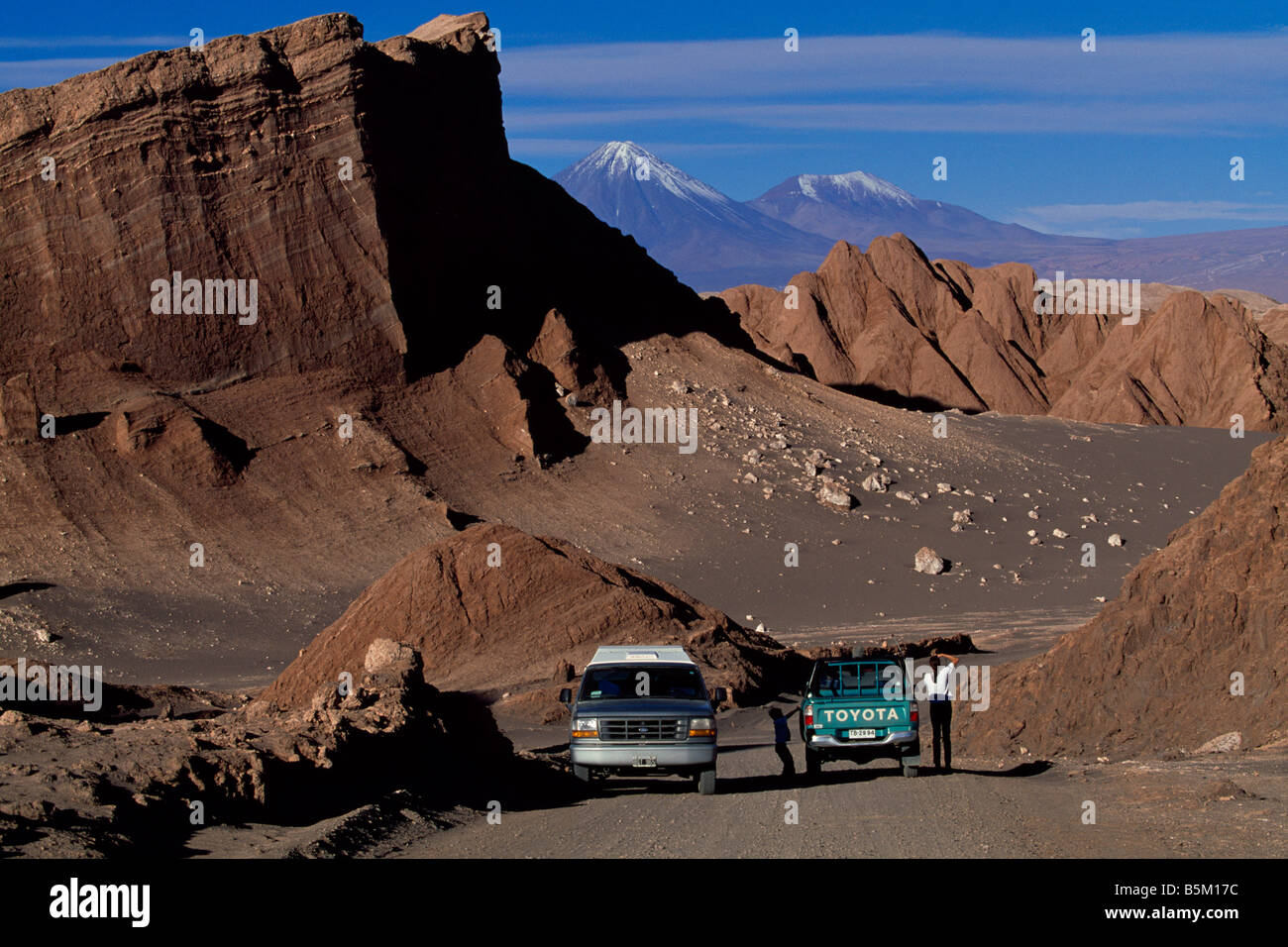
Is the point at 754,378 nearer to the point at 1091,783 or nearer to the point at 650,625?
the point at 650,625

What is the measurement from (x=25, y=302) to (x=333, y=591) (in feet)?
52.0

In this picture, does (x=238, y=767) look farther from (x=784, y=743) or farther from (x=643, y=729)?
(x=784, y=743)

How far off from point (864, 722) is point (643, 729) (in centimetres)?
269

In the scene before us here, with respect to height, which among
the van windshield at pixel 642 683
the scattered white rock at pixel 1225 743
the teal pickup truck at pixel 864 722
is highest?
the van windshield at pixel 642 683

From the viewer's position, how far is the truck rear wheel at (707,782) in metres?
13.8

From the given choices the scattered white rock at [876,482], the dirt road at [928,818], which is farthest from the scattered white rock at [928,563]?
the dirt road at [928,818]

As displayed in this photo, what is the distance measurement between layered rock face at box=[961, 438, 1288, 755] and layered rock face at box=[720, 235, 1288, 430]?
7261 cm

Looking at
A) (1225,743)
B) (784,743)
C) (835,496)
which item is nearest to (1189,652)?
(1225,743)

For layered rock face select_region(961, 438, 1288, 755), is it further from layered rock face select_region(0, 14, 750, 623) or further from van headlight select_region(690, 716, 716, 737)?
layered rock face select_region(0, 14, 750, 623)

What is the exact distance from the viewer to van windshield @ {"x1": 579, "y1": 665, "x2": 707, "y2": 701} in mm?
14234

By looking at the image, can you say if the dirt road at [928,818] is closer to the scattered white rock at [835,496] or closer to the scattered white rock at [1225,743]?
the scattered white rock at [1225,743]

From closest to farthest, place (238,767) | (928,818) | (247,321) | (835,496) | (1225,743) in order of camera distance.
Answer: (238,767)
(928,818)
(1225,743)
(247,321)
(835,496)

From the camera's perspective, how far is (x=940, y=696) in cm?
1510

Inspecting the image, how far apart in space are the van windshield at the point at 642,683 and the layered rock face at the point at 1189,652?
17.3 feet
